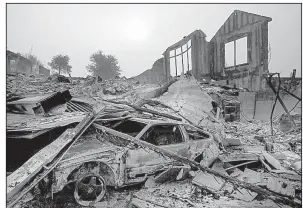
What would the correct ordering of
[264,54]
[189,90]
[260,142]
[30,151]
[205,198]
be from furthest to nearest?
[264,54]
[189,90]
[260,142]
[30,151]
[205,198]

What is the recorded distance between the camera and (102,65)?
35094 mm

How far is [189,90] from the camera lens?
30.9 feet

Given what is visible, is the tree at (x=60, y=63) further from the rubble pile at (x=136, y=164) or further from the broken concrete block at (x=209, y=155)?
the broken concrete block at (x=209, y=155)

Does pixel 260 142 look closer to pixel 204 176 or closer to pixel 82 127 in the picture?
pixel 204 176

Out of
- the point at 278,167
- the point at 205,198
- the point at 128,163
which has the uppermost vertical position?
the point at 128,163

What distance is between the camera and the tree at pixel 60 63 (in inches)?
1332

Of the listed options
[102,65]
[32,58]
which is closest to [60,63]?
[32,58]

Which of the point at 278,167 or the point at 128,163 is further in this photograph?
the point at 278,167

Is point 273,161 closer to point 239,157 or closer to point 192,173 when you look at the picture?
point 239,157

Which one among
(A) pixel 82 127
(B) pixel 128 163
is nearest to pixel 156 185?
(B) pixel 128 163

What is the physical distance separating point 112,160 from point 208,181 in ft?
6.46

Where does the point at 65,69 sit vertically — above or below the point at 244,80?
above

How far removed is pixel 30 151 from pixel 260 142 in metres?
7.00

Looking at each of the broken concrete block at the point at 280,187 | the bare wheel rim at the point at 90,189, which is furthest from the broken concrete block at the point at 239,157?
the bare wheel rim at the point at 90,189
